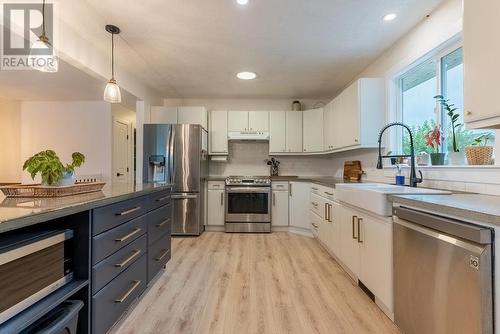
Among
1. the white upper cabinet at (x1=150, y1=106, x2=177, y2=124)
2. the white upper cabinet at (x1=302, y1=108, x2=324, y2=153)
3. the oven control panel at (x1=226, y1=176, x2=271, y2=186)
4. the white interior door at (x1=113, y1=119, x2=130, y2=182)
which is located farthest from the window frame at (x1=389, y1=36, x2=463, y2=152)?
the white interior door at (x1=113, y1=119, x2=130, y2=182)

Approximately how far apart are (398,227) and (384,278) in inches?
17.4

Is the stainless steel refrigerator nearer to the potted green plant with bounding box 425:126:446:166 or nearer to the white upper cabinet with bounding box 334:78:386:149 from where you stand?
the white upper cabinet with bounding box 334:78:386:149

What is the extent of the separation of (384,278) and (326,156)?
333cm

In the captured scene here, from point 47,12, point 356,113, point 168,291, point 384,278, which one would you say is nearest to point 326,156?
point 356,113

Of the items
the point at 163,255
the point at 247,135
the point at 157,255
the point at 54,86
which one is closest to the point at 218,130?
the point at 247,135

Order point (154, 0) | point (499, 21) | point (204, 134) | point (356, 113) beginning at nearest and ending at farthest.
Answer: point (499, 21)
point (154, 0)
point (356, 113)
point (204, 134)

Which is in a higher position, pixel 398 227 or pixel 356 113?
pixel 356 113

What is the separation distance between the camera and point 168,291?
232 cm

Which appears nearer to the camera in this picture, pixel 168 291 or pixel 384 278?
pixel 384 278

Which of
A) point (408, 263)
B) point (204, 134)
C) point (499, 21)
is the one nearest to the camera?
point (499, 21)

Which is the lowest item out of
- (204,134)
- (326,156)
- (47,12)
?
(326,156)

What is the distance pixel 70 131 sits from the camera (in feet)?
15.4

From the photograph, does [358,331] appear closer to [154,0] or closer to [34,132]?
[154,0]

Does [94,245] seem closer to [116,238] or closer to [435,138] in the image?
[116,238]
